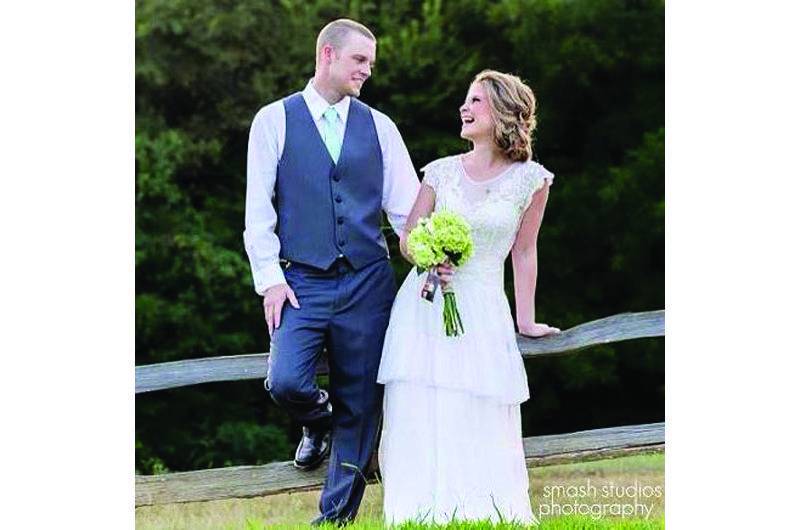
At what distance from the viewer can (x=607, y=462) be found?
5.70 metres

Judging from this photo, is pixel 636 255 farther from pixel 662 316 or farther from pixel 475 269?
pixel 475 269

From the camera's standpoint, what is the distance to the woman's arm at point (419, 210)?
5453 mm

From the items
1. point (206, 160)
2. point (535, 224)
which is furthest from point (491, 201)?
point (206, 160)

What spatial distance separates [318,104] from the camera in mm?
5422

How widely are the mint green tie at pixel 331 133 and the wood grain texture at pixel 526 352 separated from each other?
0.81 meters

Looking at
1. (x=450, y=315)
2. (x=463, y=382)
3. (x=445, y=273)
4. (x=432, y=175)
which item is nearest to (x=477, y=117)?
(x=432, y=175)

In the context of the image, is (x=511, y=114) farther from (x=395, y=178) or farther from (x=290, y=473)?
(x=290, y=473)

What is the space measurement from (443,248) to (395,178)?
15.8 inches

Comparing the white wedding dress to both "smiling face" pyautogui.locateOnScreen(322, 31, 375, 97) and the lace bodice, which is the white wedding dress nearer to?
the lace bodice

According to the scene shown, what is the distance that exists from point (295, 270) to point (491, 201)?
0.75 meters

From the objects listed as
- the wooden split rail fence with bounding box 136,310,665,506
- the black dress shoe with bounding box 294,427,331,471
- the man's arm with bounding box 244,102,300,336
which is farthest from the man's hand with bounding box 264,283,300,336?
the black dress shoe with bounding box 294,427,331,471

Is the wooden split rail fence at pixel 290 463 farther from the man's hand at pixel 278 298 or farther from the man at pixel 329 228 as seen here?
the man's hand at pixel 278 298

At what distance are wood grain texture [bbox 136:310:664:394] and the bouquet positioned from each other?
364 mm

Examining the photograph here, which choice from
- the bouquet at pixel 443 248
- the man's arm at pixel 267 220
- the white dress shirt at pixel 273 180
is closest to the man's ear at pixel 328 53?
the white dress shirt at pixel 273 180
